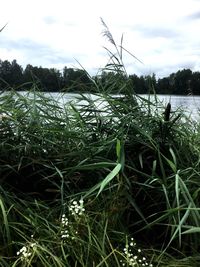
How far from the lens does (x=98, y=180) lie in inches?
120

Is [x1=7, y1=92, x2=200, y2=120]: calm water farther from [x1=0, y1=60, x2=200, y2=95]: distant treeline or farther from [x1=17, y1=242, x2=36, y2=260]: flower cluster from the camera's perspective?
[x1=17, y1=242, x2=36, y2=260]: flower cluster

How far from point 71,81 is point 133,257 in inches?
70.5

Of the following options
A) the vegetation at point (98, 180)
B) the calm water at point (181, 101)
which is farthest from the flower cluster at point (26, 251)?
the calm water at point (181, 101)

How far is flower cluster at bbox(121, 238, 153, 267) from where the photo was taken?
2378 mm

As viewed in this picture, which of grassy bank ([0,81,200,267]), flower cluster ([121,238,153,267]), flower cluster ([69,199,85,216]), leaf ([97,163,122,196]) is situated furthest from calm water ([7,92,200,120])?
flower cluster ([121,238,153,267])

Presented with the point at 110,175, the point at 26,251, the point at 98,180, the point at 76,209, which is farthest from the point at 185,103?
the point at 26,251

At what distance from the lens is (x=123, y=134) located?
321cm

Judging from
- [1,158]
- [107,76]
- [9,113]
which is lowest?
[1,158]

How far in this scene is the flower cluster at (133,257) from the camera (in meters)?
2.38

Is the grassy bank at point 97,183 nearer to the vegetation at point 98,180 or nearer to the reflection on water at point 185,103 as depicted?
the vegetation at point 98,180

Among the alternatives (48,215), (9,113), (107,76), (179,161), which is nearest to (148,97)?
(107,76)

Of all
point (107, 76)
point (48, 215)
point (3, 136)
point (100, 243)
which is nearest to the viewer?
point (100, 243)

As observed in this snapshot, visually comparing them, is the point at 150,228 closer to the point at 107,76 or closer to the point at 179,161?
the point at 179,161

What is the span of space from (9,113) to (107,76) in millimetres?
901
